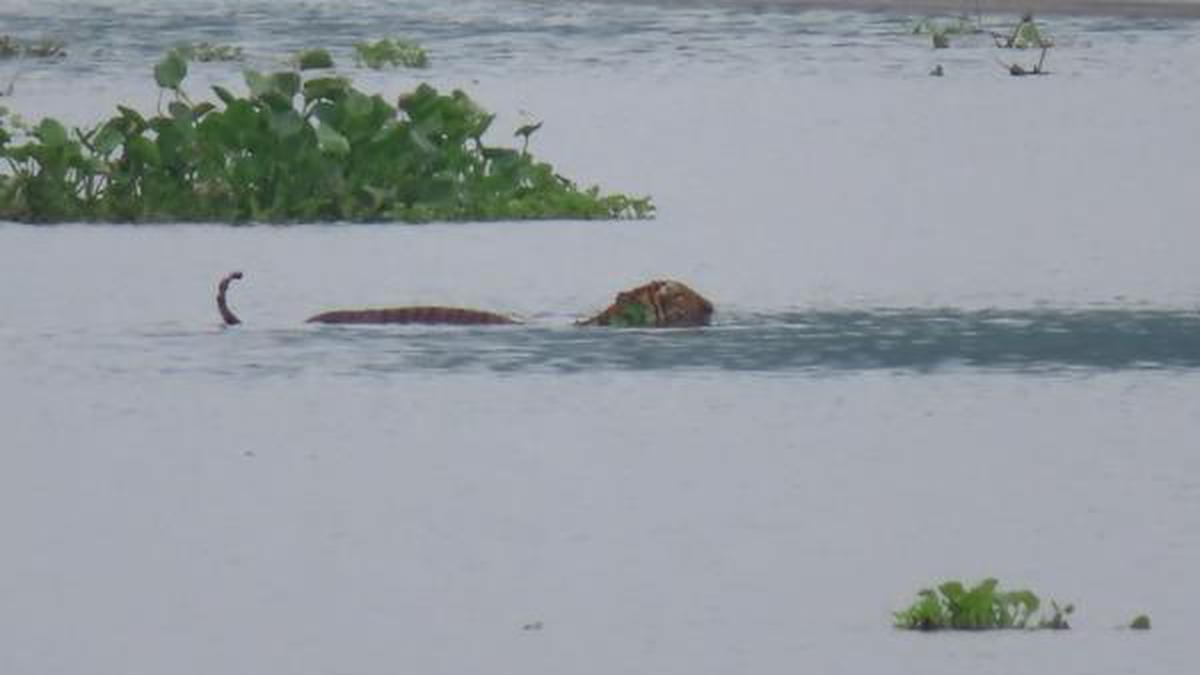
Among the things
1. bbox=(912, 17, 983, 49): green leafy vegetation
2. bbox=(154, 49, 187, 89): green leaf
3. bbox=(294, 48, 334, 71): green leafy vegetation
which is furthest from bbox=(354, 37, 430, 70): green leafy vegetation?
bbox=(294, 48, 334, 71): green leafy vegetation

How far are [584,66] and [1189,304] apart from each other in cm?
2429

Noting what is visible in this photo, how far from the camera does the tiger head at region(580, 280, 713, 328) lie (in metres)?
20.2

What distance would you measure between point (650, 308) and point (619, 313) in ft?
0.48

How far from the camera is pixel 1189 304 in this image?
21609mm

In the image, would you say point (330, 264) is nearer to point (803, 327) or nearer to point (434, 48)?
point (803, 327)

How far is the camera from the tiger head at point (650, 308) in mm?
20188

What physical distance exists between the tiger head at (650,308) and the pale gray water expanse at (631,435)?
124 mm

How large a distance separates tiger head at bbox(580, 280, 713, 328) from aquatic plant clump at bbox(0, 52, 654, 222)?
14.5ft

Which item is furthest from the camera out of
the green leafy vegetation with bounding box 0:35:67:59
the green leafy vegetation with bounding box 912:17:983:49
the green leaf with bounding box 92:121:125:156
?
the green leafy vegetation with bounding box 0:35:67:59

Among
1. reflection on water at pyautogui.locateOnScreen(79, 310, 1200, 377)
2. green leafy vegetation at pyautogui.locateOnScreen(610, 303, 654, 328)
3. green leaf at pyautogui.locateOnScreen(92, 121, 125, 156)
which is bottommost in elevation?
reflection on water at pyautogui.locateOnScreen(79, 310, 1200, 377)

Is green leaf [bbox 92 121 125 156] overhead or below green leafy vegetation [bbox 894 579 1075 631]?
overhead

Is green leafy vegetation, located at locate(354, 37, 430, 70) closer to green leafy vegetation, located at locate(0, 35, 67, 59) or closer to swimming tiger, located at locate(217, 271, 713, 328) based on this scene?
green leafy vegetation, located at locate(0, 35, 67, 59)

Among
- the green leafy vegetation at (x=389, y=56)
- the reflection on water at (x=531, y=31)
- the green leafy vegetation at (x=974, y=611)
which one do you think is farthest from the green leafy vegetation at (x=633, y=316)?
the green leafy vegetation at (x=389, y=56)

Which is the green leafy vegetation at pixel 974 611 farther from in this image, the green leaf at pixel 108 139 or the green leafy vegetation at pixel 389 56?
the green leafy vegetation at pixel 389 56
